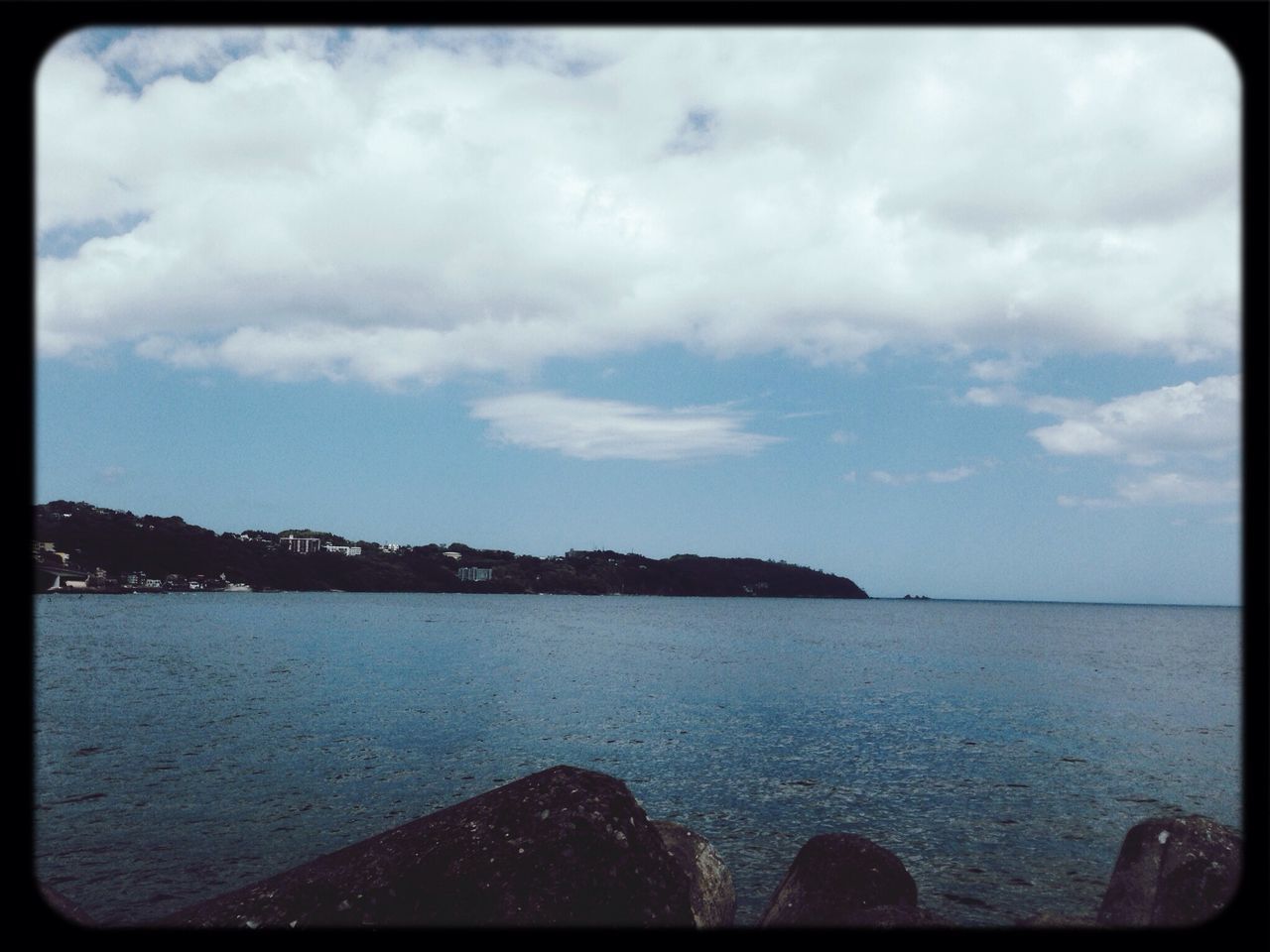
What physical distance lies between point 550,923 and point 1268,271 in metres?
6.16

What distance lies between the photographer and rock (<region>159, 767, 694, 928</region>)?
6.18 metres

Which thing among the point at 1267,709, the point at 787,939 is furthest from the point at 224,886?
the point at 1267,709

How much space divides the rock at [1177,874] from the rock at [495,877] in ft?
16.7

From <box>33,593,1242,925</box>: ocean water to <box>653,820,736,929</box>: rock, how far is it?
127 inches

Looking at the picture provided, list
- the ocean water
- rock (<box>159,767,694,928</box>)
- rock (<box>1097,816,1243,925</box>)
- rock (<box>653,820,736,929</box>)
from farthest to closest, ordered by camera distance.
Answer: the ocean water → rock (<box>653,820,736,929</box>) → rock (<box>1097,816,1243,925</box>) → rock (<box>159,767,694,928</box>)

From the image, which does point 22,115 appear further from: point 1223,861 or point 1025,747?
point 1025,747

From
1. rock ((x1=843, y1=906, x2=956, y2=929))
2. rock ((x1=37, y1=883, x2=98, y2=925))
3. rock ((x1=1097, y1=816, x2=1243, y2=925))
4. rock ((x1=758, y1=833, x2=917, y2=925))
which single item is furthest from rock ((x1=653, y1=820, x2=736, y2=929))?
rock ((x1=37, y1=883, x2=98, y2=925))

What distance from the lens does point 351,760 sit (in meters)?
22.7

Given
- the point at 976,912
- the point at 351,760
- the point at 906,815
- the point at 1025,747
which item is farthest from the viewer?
the point at 1025,747

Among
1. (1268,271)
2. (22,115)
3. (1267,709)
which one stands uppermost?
(22,115)

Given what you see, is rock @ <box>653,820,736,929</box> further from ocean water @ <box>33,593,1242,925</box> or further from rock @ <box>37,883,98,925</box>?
rock @ <box>37,883,98,925</box>

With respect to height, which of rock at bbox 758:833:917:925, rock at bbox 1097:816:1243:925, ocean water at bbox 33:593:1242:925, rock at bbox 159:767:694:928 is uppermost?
rock at bbox 159:767:694:928

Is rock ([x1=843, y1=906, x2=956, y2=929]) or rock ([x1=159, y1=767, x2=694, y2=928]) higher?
rock ([x1=159, y1=767, x2=694, y2=928])

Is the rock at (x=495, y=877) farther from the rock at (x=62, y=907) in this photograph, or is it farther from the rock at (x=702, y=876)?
the rock at (x=702, y=876)
